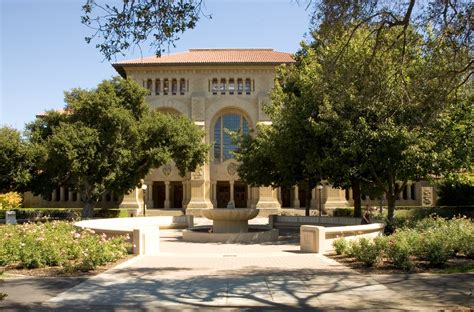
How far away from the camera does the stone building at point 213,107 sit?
168 feet

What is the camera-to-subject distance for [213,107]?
52.0m

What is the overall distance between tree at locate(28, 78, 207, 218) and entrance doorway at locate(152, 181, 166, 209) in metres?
18.3

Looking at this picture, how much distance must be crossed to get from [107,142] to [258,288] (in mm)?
23866

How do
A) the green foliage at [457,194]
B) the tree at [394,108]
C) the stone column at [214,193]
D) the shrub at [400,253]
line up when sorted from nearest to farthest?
the shrub at [400,253] → the tree at [394,108] → the green foliage at [457,194] → the stone column at [214,193]

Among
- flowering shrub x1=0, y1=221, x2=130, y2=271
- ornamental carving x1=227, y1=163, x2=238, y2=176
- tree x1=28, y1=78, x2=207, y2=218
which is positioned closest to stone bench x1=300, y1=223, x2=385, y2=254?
flowering shrub x1=0, y1=221, x2=130, y2=271

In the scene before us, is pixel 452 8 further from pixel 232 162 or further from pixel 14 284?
pixel 232 162

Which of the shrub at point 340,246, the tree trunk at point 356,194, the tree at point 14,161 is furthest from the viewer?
the tree at point 14,161

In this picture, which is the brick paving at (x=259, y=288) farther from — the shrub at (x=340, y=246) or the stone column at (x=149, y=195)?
the stone column at (x=149, y=195)

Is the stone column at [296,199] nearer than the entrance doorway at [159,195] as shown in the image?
Yes

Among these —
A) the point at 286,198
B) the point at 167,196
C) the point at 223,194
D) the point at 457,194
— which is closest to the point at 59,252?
the point at 457,194

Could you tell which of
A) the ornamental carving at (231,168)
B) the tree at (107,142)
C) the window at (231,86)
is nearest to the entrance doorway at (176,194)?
the ornamental carving at (231,168)

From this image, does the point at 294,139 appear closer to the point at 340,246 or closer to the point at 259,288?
the point at 340,246

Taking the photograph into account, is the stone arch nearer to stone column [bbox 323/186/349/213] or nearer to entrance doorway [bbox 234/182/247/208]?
entrance doorway [bbox 234/182/247/208]

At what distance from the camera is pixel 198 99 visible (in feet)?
169
